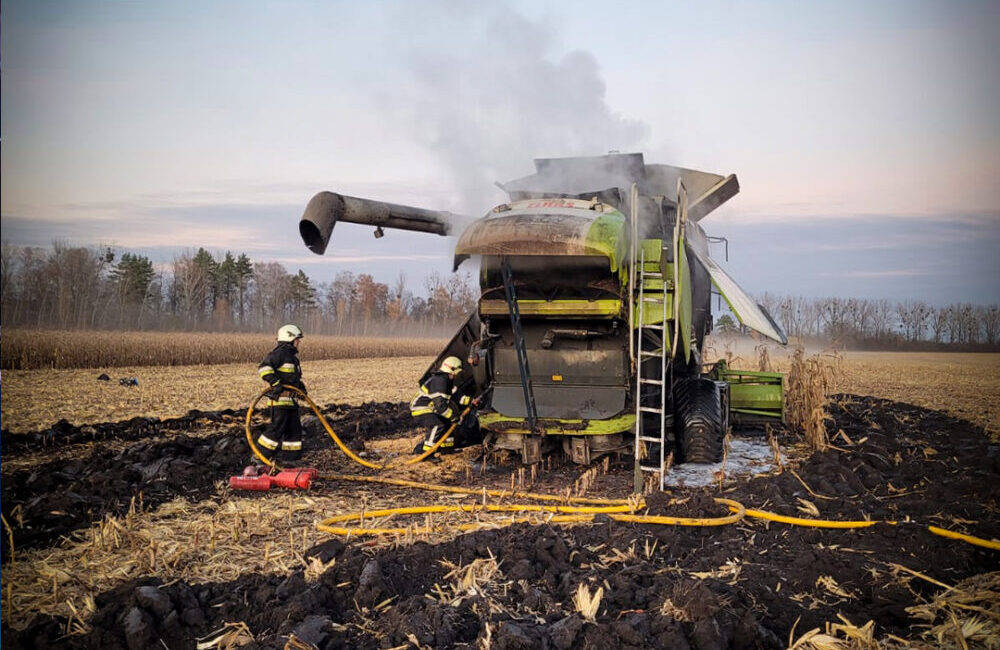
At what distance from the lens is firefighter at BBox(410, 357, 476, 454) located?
938 centimetres

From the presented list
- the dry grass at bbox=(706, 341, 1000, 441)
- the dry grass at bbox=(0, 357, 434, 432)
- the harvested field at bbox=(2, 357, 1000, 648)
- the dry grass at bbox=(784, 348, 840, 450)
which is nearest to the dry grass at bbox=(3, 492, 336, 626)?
the harvested field at bbox=(2, 357, 1000, 648)

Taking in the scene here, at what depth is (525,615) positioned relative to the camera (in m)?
4.31

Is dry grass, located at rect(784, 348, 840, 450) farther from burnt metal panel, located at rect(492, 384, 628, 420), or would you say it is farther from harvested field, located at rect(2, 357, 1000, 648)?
burnt metal panel, located at rect(492, 384, 628, 420)

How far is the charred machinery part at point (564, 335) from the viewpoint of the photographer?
336 inches

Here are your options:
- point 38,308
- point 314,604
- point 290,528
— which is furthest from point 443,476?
point 38,308

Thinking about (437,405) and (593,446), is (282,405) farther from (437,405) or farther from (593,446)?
(593,446)

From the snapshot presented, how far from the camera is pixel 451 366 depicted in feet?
31.7

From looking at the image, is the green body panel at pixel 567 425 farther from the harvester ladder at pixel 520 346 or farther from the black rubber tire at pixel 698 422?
the black rubber tire at pixel 698 422

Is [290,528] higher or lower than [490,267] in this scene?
lower

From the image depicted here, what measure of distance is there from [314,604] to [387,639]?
28.7 inches

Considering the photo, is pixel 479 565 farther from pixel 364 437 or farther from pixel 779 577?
pixel 364 437

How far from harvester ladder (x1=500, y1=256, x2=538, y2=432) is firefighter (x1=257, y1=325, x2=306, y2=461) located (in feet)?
9.10

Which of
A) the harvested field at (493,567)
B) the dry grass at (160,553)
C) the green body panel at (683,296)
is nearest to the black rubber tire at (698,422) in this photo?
the green body panel at (683,296)

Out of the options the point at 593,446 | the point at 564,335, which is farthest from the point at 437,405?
the point at 593,446
